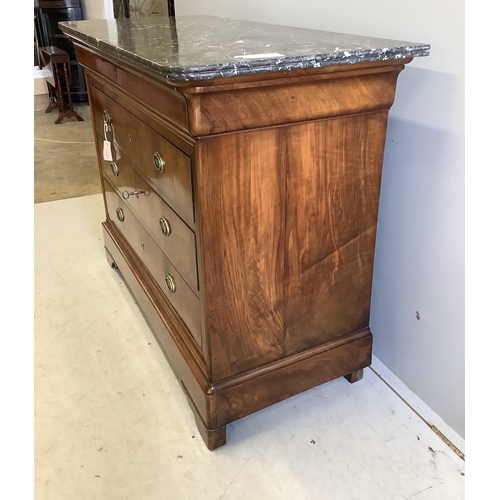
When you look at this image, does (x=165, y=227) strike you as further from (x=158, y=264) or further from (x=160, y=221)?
(x=158, y=264)

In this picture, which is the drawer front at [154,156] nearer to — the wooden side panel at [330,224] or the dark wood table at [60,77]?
the wooden side panel at [330,224]

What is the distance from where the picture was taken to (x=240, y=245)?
3.63 feet

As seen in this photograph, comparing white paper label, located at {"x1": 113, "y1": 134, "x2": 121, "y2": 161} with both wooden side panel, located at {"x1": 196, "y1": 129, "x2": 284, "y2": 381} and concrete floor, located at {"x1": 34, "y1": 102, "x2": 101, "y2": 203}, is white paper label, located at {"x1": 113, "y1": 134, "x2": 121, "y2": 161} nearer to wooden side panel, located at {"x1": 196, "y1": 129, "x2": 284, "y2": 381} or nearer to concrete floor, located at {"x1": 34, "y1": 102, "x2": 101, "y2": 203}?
wooden side panel, located at {"x1": 196, "y1": 129, "x2": 284, "y2": 381}

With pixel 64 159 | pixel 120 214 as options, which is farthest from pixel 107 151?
pixel 64 159

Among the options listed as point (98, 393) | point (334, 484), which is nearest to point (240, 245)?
point (334, 484)

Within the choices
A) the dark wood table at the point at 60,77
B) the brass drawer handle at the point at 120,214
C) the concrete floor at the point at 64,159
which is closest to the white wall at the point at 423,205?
the brass drawer handle at the point at 120,214

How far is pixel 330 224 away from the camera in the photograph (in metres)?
1.20

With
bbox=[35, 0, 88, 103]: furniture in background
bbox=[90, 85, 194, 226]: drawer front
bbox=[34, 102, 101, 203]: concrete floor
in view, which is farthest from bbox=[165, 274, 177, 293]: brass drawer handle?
bbox=[35, 0, 88, 103]: furniture in background

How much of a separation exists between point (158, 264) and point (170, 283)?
13 cm

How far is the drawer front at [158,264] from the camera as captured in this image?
127 centimetres

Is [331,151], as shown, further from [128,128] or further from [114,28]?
[114,28]

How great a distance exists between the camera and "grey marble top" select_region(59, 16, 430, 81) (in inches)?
34.7

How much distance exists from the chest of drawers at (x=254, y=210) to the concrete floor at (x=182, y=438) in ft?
0.28

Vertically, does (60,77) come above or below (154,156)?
above
